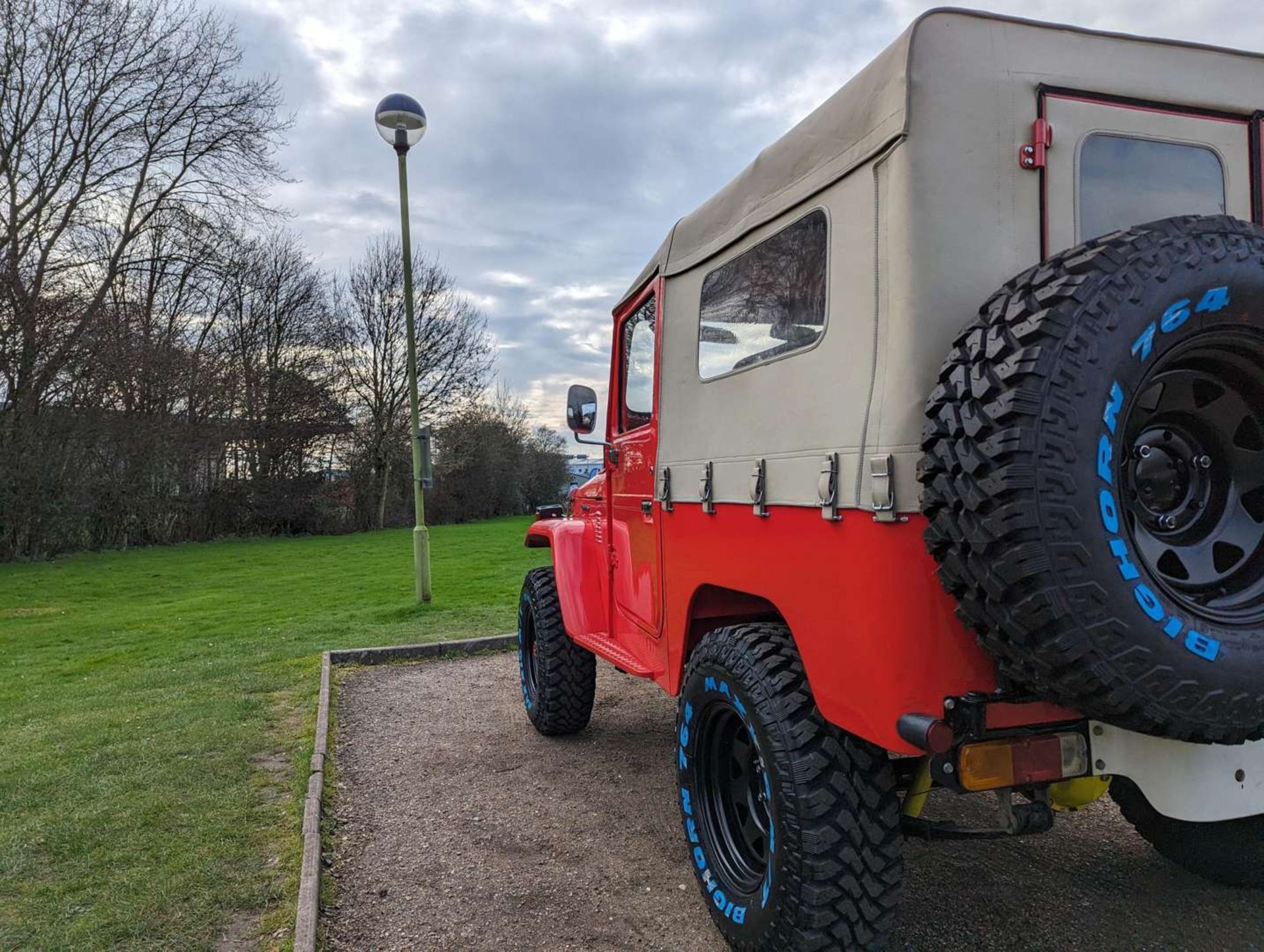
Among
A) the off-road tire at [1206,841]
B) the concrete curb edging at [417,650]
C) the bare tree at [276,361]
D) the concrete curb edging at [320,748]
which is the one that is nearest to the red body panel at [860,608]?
the off-road tire at [1206,841]

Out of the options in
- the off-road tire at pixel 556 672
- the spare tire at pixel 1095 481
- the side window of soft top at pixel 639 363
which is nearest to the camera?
the spare tire at pixel 1095 481

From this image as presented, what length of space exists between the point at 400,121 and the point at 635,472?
21.8ft

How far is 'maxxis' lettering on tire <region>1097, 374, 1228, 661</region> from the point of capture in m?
1.62

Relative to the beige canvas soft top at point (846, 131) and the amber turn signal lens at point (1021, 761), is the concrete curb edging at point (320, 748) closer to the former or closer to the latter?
the amber turn signal lens at point (1021, 761)

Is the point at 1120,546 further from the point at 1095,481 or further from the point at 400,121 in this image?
the point at 400,121

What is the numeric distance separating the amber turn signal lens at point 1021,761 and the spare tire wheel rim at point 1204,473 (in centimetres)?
46

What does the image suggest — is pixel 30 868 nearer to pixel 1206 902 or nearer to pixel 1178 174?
pixel 1206 902

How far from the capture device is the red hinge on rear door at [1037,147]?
2.04m

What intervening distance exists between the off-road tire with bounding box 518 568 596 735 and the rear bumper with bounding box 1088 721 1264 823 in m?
3.02

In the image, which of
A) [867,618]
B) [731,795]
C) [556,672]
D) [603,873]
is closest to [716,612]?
[731,795]

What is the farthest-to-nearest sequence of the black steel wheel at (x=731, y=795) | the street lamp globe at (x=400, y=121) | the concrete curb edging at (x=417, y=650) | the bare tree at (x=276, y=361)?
the bare tree at (x=276, y=361) → the street lamp globe at (x=400, y=121) → the concrete curb edging at (x=417, y=650) → the black steel wheel at (x=731, y=795)

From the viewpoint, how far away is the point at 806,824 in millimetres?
2082

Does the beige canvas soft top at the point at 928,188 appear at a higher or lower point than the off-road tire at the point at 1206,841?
higher

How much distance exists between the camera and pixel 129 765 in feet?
14.1
